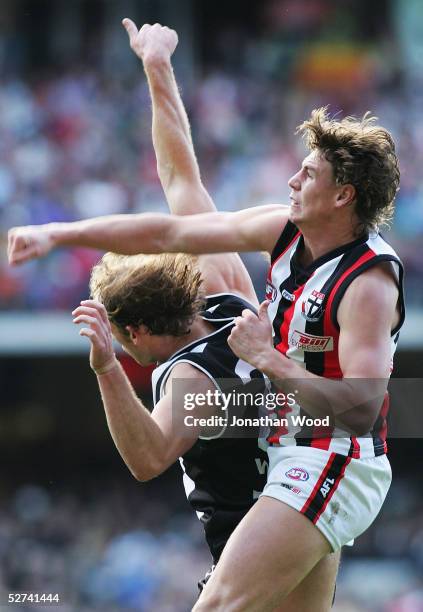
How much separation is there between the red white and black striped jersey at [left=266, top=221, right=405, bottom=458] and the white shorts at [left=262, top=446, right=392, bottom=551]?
1.7 inches

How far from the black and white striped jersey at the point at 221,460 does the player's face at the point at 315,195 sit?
23.5 inches

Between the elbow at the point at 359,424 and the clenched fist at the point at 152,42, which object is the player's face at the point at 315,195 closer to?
the elbow at the point at 359,424

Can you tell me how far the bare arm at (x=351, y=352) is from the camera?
3.78 metres

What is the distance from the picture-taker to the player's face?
3.98 meters

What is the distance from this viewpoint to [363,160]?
400 centimetres

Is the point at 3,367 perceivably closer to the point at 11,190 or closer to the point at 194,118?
the point at 11,190

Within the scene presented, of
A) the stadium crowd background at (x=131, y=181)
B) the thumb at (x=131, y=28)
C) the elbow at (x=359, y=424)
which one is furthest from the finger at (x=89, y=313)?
the stadium crowd background at (x=131, y=181)

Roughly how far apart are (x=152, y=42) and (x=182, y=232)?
4.00 feet

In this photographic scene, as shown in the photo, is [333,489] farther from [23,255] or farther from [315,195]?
[23,255]

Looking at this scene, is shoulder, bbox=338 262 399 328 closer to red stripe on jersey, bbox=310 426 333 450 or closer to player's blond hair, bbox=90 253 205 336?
red stripe on jersey, bbox=310 426 333 450

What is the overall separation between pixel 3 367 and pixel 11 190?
283 centimetres

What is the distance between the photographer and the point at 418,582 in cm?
1081

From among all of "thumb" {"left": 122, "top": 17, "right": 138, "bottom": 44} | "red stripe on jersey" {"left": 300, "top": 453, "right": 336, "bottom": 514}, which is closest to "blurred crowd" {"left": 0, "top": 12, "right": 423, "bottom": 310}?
"thumb" {"left": 122, "top": 17, "right": 138, "bottom": 44}

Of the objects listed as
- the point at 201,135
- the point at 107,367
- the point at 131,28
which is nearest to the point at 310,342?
the point at 107,367
